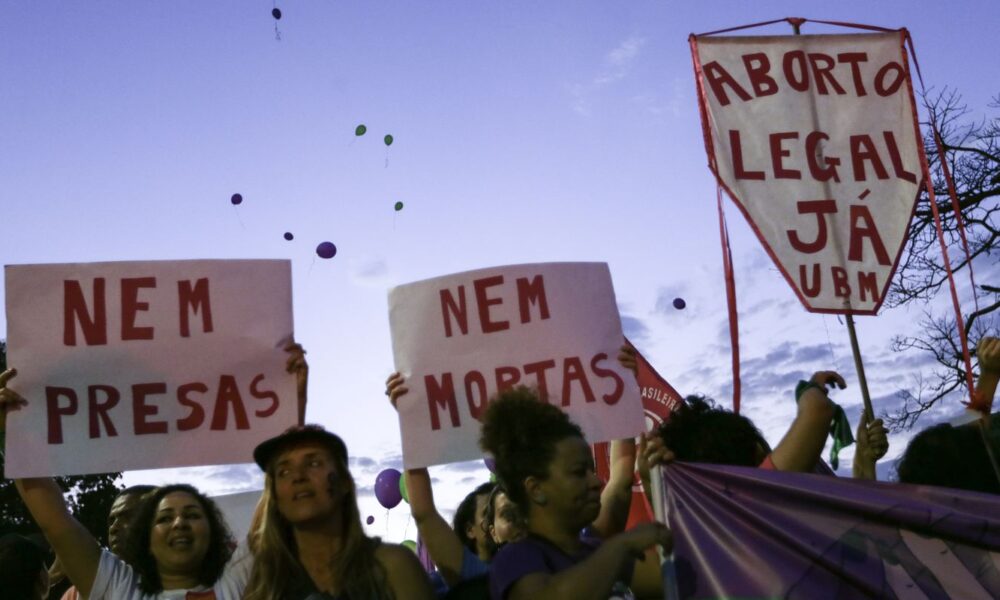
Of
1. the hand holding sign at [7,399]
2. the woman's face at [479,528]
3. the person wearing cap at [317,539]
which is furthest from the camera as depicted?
the woman's face at [479,528]

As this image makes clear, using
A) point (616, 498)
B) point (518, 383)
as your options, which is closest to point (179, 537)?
point (518, 383)

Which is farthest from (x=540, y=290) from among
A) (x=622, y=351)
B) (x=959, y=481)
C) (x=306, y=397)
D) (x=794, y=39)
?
(x=794, y=39)

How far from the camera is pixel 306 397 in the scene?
421 cm

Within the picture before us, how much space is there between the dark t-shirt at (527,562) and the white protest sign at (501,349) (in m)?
1.05

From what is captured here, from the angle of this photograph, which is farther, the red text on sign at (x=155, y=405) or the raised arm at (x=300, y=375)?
the raised arm at (x=300, y=375)

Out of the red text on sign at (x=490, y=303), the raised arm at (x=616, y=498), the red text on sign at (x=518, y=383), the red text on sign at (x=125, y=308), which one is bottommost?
the raised arm at (x=616, y=498)

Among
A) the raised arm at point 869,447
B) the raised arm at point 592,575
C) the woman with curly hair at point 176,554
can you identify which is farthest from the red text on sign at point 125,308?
the raised arm at point 869,447

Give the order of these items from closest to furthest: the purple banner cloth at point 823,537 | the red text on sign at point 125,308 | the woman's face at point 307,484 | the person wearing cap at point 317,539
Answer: the purple banner cloth at point 823,537 → the person wearing cap at point 317,539 → the woman's face at point 307,484 → the red text on sign at point 125,308

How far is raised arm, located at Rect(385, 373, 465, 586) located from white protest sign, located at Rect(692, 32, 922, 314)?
1779 mm

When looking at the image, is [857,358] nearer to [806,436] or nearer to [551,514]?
[806,436]

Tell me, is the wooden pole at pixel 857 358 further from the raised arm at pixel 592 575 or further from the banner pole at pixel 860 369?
the raised arm at pixel 592 575

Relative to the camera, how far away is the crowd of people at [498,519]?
3029 mm

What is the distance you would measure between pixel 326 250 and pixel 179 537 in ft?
12.7

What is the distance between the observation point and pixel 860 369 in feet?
14.3
